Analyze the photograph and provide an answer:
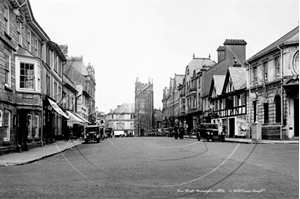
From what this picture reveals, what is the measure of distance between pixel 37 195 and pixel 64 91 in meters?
39.3

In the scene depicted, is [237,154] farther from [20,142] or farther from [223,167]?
[20,142]

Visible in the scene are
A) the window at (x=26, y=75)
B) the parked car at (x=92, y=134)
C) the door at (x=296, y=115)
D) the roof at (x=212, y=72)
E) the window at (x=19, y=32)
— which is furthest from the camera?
the roof at (x=212, y=72)

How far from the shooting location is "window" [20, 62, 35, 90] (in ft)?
81.9

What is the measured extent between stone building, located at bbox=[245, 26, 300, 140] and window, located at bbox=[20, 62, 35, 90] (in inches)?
752

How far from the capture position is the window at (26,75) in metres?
25.0

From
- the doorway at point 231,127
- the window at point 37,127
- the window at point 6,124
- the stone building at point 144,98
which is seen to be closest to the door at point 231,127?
the doorway at point 231,127

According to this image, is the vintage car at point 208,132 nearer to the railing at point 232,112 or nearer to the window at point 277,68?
the railing at point 232,112

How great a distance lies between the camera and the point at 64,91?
46656 mm

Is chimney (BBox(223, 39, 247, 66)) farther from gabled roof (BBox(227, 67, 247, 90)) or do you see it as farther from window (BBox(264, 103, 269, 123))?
gabled roof (BBox(227, 67, 247, 90))

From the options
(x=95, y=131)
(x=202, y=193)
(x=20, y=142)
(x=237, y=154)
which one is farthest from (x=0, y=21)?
(x=95, y=131)

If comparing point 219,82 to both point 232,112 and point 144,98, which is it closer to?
point 232,112

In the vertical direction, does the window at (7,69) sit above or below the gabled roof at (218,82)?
below

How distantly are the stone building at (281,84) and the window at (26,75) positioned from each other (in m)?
19.1

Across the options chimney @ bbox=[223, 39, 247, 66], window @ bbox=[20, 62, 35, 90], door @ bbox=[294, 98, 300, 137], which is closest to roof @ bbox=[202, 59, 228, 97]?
chimney @ bbox=[223, 39, 247, 66]
